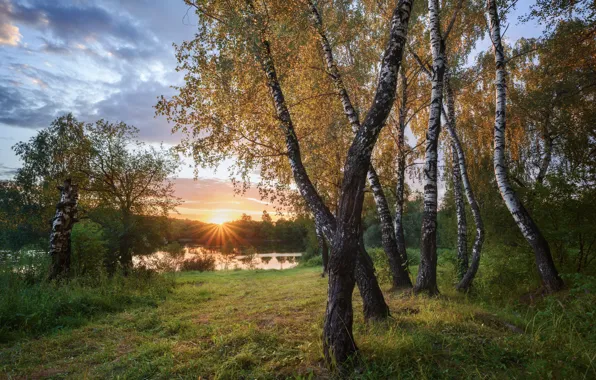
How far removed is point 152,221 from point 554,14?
86.6ft

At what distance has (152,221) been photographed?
987 inches

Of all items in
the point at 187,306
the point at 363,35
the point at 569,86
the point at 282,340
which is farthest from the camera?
the point at 363,35

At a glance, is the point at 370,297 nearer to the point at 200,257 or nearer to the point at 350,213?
the point at 350,213

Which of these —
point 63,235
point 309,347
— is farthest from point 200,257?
point 309,347

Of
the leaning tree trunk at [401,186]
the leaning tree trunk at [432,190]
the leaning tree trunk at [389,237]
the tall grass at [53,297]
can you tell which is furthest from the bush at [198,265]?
the leaning tree trunk at [432,190]

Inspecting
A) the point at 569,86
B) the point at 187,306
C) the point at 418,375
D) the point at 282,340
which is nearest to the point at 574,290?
the point at 418,375

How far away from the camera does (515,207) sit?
7.04m

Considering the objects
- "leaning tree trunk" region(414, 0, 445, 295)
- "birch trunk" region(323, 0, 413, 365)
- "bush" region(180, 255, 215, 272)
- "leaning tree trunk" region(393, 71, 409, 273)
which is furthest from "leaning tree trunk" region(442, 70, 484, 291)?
"bush" region(180, 255, 215, 272)

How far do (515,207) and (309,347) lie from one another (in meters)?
5.90

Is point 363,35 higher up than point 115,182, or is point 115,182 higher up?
point 363,35

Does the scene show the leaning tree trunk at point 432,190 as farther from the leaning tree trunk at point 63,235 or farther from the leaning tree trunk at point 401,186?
the leaning tree trunk at point 63,235

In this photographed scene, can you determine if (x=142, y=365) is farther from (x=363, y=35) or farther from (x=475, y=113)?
(x=475, y=113)

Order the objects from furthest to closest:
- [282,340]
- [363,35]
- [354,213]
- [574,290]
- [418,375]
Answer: [363,35], [574,290], [282,340], [354,213], [418,375]

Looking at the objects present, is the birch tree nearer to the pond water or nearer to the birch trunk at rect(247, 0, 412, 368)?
the birch trunk at rect(247, 0, 412, 368)
